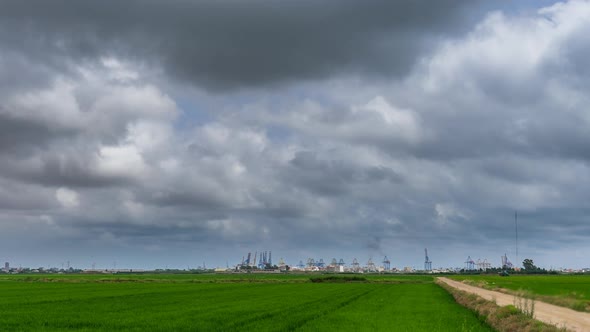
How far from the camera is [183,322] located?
33.8 metres

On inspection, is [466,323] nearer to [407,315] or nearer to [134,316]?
[407,315]

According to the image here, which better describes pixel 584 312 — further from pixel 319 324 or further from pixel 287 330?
pixel 287 330

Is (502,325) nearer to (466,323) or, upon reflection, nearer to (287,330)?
(466,323)

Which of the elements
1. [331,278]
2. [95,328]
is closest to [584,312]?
[95,328]

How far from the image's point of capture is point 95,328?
1229 inches

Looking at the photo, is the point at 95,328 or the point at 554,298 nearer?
the point at 95,328

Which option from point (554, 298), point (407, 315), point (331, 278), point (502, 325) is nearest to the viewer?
point (502, 325)

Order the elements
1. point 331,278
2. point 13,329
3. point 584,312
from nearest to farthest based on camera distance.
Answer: point 13,329 < point 584,312 < point 331,278

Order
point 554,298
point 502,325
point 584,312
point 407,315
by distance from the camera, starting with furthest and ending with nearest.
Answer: point 554,298
point 584,312
point 407,315
point 502,325

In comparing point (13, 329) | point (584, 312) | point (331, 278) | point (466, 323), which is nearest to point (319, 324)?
point (466, 323)

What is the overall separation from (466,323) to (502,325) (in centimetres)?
355

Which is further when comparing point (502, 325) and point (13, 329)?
point (502, 325)

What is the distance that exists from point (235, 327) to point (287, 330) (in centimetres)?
316

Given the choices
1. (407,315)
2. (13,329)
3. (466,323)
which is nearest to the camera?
(13,329)
